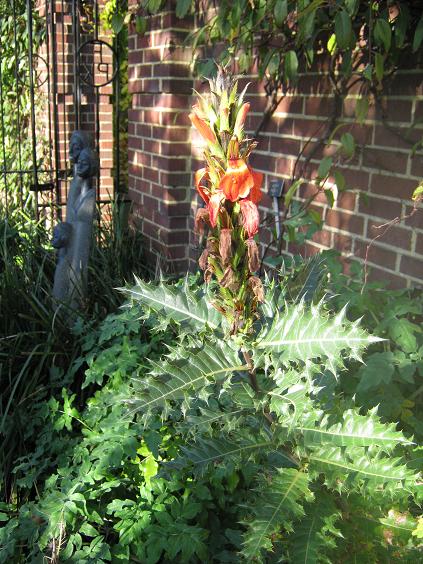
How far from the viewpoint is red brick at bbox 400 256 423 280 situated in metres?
2.77

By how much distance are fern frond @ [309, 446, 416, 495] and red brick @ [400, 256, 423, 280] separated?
1256 millimetres

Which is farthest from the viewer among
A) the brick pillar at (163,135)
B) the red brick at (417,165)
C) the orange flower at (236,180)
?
the brick pillar at (163,135)

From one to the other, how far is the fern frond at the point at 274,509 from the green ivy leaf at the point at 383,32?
5.74 feet

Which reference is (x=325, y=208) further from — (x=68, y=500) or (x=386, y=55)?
(x=68, y=500)

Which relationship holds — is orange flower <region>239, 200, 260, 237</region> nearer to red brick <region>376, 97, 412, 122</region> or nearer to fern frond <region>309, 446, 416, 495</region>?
fern frond <region>309, 446, 416, 495</region>

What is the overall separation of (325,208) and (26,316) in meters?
1.70

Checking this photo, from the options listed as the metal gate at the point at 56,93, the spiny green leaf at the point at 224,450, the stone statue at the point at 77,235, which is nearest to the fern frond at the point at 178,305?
the spiny green leaf at the point at 224,450

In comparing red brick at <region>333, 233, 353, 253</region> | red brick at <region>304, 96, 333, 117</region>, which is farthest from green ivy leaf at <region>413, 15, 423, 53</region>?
red brick at <region>333, 233, 353, 253</region>

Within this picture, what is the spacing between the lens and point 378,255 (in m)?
2.97

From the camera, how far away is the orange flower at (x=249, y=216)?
138cm

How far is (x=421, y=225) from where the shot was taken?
8.94ft

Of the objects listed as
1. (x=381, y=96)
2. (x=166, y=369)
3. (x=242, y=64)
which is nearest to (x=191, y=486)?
(x=166, y=369)

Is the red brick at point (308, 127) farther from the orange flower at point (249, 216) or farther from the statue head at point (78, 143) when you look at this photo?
the orange flower at point (249, 216)

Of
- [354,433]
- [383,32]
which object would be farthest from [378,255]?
[354,433]
